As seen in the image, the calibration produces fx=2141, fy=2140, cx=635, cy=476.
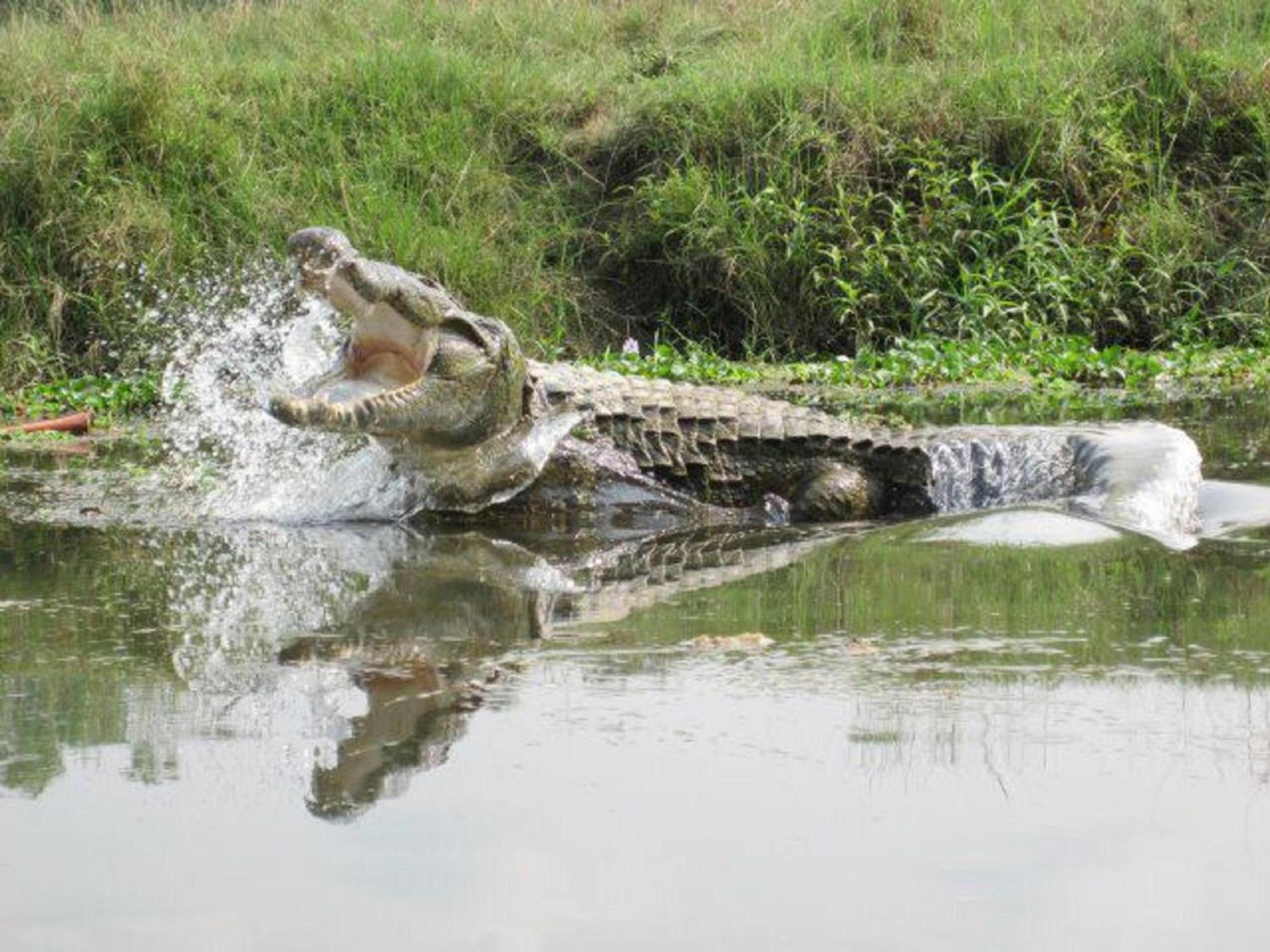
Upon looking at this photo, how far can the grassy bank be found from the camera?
1097 cm

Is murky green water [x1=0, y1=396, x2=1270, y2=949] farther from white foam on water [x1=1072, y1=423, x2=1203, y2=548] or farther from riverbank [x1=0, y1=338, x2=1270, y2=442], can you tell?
riverbank [x1=0, y1=338, x2=1270, y2=442]

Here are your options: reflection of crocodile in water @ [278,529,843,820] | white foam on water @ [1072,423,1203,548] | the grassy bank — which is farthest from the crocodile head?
the grassy bank

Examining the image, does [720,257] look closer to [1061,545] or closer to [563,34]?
[563,34]

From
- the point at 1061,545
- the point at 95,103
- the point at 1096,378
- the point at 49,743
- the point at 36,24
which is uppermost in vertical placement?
the point at 36,24

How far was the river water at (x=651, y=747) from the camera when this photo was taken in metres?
3.18

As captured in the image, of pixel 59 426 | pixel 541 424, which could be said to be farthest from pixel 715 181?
pixel 541 424

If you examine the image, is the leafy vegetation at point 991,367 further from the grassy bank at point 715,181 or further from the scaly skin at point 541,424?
the scaly skin at point 541,424

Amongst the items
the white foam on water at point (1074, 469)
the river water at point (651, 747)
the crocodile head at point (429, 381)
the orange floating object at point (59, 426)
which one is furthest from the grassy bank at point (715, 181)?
the river water at point (651, 747)

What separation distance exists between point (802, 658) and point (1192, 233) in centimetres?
739

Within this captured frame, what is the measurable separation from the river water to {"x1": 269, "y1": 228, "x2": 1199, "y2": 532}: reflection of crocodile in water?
866mm

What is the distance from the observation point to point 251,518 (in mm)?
7062

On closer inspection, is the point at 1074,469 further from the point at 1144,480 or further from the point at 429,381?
the point at 429,381

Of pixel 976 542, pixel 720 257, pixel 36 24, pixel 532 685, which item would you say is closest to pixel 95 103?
pixel 36 24

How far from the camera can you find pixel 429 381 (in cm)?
698
